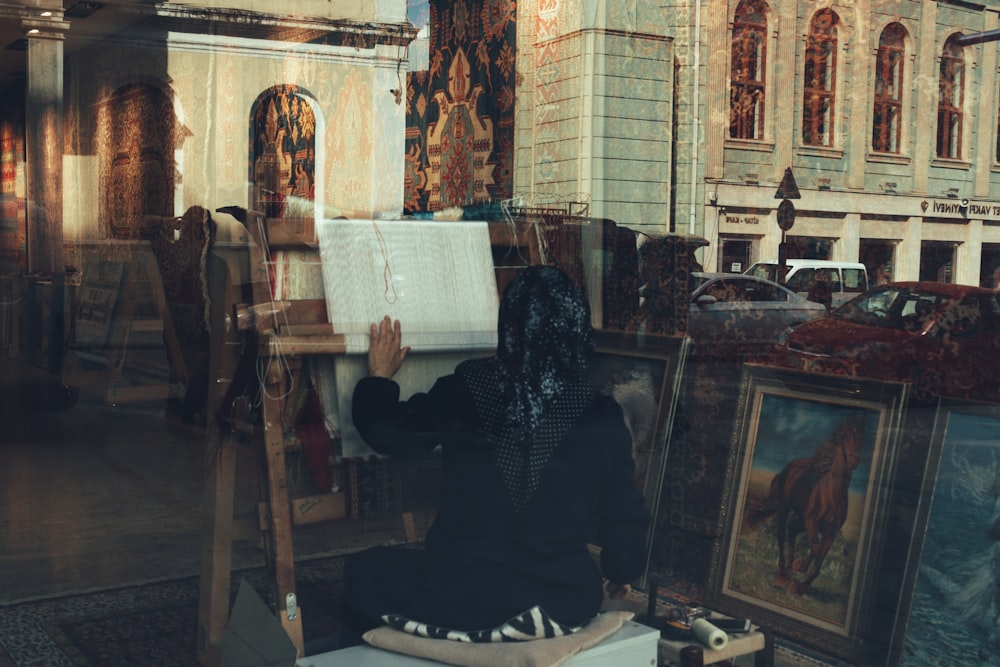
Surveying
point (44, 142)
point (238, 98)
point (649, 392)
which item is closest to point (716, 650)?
point (649, 392)

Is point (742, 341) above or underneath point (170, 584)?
above

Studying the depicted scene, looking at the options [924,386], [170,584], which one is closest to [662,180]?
[924,386]

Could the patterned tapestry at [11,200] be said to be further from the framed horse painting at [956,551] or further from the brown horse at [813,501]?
the framed horse painting at [956,551]

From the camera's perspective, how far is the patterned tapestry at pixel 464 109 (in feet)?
10.6

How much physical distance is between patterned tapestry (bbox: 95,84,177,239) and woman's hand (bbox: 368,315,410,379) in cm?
82

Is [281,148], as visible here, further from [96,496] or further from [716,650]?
[96,496]

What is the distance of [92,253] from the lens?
11.0 ft

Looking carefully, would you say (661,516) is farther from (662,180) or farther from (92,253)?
(92,253)

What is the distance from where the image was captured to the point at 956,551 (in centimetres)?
256

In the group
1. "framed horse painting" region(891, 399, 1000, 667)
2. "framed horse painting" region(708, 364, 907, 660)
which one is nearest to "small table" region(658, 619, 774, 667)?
"framed horse painting" region(708, 364, 907, 660)

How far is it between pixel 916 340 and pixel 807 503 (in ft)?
1.68

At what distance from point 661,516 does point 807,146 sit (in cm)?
116

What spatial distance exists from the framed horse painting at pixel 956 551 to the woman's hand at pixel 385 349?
1386mm

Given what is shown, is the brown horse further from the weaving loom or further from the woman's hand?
the woman's hand
